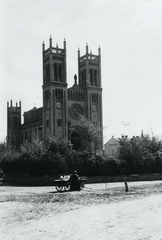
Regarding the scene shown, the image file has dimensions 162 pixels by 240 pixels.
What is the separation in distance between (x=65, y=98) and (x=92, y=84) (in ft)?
30.2

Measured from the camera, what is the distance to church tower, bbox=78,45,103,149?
8550cm

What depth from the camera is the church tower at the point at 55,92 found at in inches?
3145

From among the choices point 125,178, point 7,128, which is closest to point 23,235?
point 125,178

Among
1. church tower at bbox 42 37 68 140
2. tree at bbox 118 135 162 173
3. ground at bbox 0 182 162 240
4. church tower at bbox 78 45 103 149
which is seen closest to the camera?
ground at bbox 0 182 162 240

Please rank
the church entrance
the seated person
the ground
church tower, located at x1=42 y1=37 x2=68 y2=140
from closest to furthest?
the ground → the seated person → church tower, located at x1=42 y1=37 x2=68 y2=140 → the church entrance

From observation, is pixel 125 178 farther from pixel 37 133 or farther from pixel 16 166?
pixel 37 133

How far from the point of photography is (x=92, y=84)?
88.3 meters

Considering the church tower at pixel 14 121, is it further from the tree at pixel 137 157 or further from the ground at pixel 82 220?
the ground at pixel 82 220

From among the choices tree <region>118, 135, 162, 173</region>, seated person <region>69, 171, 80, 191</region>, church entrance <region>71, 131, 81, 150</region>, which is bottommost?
seated person <region>69, 171, 80, 191</region>

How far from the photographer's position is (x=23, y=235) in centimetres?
1032

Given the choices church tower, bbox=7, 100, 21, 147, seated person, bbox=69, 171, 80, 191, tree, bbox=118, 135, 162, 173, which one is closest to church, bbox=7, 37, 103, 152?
church tower, bbox=7, 100, 21, 147

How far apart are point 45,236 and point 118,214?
4.37 meters

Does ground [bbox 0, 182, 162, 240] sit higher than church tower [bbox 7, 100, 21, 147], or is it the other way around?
church tower [bbox 7, 100, 21, 147]

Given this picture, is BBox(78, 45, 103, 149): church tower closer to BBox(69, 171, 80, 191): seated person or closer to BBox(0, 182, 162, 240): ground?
BBox(69, 171, 80, 191): seated person
